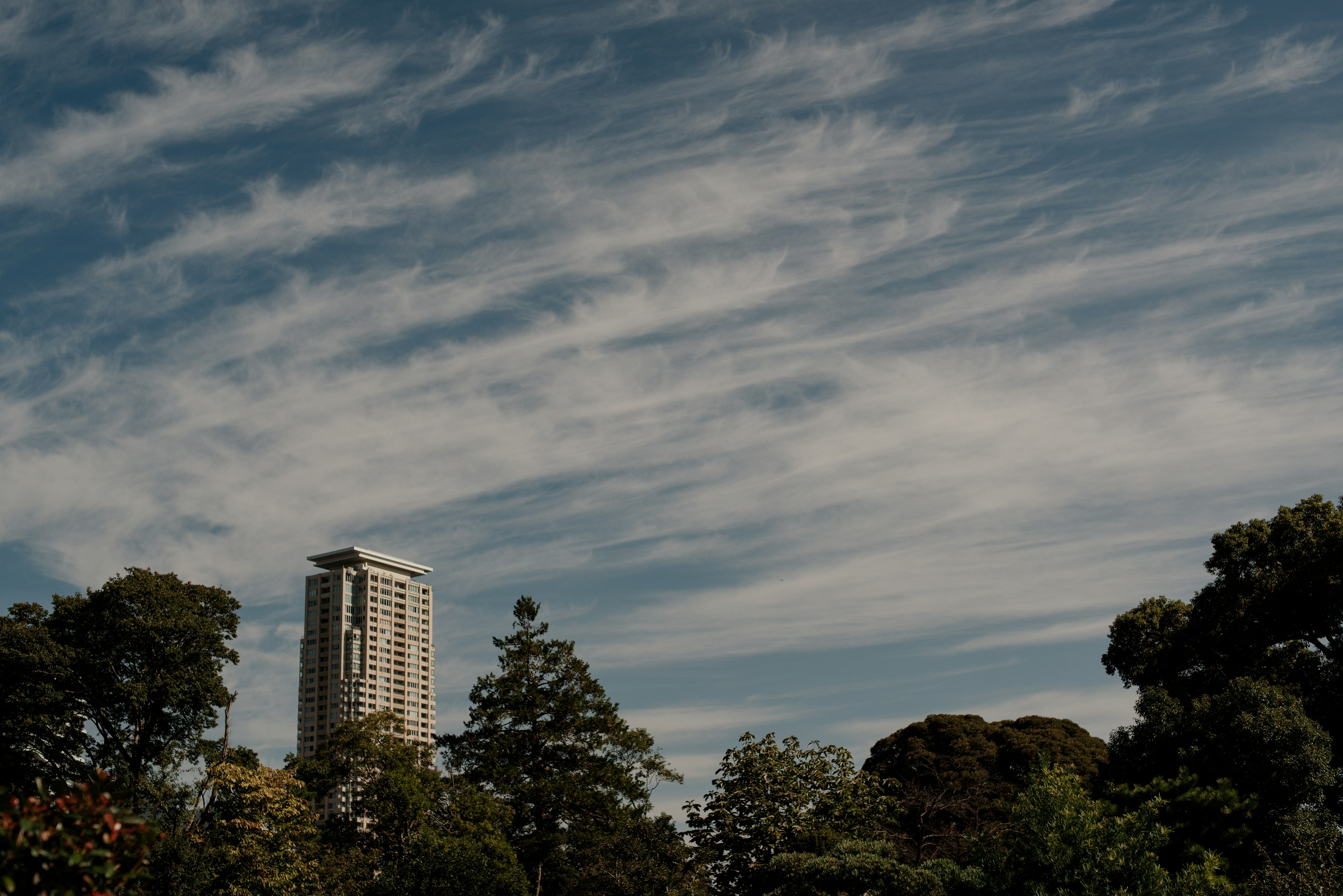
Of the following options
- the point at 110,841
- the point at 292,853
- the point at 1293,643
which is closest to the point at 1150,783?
the point at 1293,643

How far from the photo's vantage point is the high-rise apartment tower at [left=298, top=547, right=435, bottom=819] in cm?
12650

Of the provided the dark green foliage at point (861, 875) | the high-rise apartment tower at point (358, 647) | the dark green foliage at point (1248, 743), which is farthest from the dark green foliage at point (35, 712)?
the high-rise apartment tower at point (358, 647)

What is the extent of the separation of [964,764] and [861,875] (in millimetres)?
19238

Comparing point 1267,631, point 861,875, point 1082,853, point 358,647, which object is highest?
point 358,647

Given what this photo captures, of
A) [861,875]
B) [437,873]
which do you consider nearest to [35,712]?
[437,873]

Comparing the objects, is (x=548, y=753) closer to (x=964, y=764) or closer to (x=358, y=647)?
(x=964, y=764)

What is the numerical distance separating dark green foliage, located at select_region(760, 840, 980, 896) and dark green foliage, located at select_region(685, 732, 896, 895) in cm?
332

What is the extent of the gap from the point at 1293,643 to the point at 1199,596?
3.49m

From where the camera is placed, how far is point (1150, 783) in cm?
2592

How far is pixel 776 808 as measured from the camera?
31219 millimetres

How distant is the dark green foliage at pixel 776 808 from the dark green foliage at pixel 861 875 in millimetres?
3321

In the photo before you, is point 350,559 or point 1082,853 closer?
point 1082,853

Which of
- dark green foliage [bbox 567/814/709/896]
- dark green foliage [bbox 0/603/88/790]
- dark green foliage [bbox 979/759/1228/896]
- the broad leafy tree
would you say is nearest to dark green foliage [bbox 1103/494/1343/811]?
dark green foliage [bbox 979/759/1228/896]

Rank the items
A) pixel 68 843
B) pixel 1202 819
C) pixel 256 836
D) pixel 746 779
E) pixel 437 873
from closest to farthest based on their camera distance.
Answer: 1. pixel 68 843
2. pixel 1202 819
3. pixel 437 873
4. pixel 256 836
5. pixel 746 779
